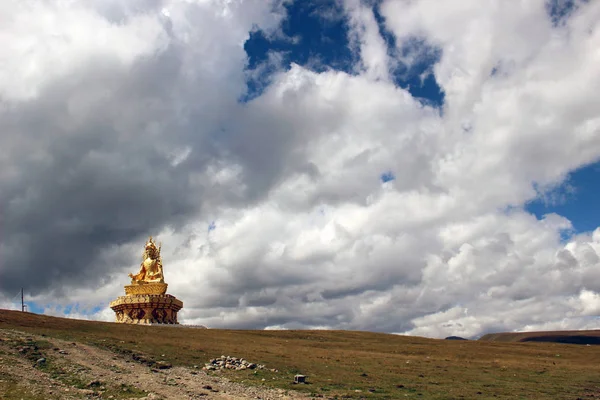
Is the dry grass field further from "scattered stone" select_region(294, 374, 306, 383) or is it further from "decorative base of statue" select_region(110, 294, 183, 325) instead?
"decorative base of statue" select_region(110, 294, 183, 325)

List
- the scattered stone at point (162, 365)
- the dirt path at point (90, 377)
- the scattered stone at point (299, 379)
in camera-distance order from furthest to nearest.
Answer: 1. the scattered stone at point (162, 365)
2. the scattered stone at point (299, 379)
3. the dirt path at point (90, 377)

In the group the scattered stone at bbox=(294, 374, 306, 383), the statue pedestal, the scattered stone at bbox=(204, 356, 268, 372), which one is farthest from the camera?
the statue pedestal

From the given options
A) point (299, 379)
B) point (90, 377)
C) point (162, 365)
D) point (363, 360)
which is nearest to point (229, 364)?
point (162, 365)

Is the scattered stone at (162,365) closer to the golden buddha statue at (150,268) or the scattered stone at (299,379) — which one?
the scattered stone at (299,379)

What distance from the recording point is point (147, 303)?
65.3 meters

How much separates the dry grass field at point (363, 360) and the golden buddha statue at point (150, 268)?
56.8 feet

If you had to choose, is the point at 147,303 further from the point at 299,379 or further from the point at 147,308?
the point at 299,379

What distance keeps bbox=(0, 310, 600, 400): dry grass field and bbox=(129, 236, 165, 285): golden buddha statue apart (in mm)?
17316

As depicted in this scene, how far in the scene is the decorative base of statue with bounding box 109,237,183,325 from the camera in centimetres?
6525

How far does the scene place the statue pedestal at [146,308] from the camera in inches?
2567

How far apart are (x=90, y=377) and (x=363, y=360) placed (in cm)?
2242

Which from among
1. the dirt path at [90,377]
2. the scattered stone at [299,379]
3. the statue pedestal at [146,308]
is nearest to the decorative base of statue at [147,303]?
the statue pedestal at [146,308]

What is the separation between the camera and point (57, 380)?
2573 centimetres

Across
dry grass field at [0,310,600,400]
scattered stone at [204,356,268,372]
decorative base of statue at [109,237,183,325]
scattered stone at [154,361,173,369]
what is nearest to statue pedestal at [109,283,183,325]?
decorative base of statue at [109,237,183,325]
